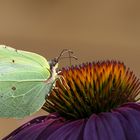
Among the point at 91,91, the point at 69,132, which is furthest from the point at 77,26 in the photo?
the point at 69,132

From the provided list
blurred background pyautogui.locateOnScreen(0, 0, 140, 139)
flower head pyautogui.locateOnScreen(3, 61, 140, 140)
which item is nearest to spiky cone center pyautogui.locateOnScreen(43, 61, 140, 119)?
flower head pyautogui.locateOnScreen(3, 61, 140, 140)

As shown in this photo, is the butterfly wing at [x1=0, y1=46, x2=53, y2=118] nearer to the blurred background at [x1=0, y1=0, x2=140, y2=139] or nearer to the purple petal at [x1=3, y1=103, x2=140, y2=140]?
the purple petal at [x1=3, y1=103, x2=140, y2=140]

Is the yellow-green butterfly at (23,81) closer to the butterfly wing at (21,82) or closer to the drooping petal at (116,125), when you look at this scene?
the butterfly wing at (21,82)

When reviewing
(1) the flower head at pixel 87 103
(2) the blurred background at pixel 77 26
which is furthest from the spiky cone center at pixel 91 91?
(2) the blurred background at pixel 77 26

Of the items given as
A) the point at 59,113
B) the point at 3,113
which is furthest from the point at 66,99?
the point at 3,113

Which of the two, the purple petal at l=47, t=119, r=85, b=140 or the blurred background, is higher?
the purple petal at l=47, t=119, r=85, b=140

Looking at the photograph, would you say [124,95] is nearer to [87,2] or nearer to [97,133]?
[97,133]

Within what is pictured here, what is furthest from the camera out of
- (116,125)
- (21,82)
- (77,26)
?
(77,26)

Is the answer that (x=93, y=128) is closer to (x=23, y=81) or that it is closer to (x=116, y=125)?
(x=116, y=125)
